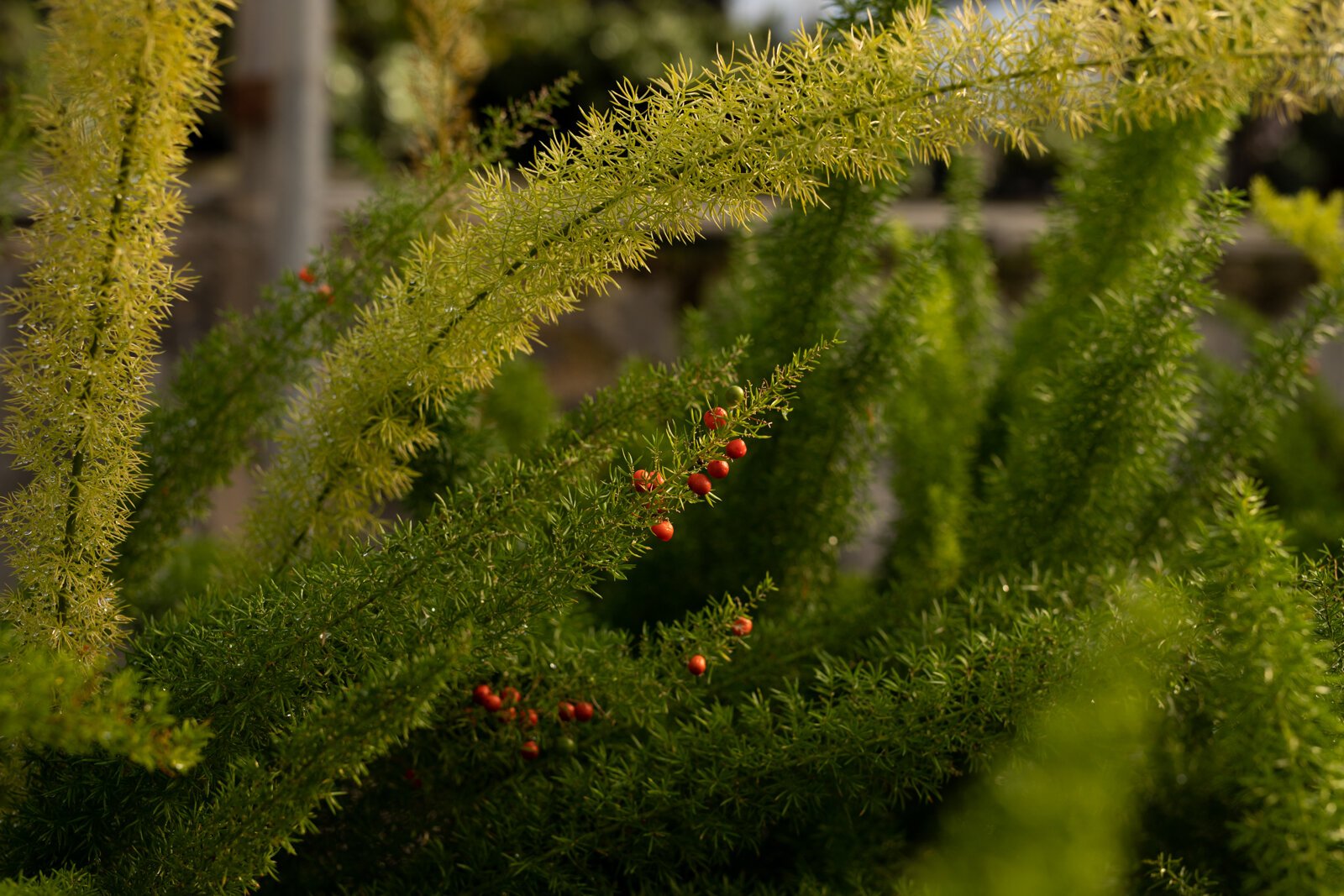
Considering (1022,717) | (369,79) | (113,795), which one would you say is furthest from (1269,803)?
(369,79)

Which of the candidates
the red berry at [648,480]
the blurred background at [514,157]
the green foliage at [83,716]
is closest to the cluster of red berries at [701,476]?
the red berry at [648,480]

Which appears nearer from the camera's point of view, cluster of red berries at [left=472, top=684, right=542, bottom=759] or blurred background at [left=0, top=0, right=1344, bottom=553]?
cluster of red berries at [left=472, top=684, right=542, bottom=759]

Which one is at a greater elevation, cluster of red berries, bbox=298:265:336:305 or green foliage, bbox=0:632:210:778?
green foliage, bbox=0:632:210:778

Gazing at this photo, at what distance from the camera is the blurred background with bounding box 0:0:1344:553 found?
3.59 ft

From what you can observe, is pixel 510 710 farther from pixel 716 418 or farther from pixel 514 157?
pixel 514 157

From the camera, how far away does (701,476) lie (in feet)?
0.95

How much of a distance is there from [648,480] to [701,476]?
15mm

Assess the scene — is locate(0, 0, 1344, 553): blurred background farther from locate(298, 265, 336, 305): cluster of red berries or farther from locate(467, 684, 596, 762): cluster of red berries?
locate(467, 684, 596, 762): cluster of red berries

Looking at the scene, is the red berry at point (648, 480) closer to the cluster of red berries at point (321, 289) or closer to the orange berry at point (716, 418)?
the orange berry at point (716, 418)

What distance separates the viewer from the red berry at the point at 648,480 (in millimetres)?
284

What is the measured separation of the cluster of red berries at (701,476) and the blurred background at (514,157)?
714mm

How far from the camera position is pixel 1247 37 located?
1.05 ft

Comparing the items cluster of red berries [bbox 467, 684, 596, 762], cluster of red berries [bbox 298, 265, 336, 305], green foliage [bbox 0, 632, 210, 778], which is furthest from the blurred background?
green foliage [bbox 0, 632, 210, 778]

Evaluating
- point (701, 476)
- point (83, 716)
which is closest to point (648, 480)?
point (701, 476)
